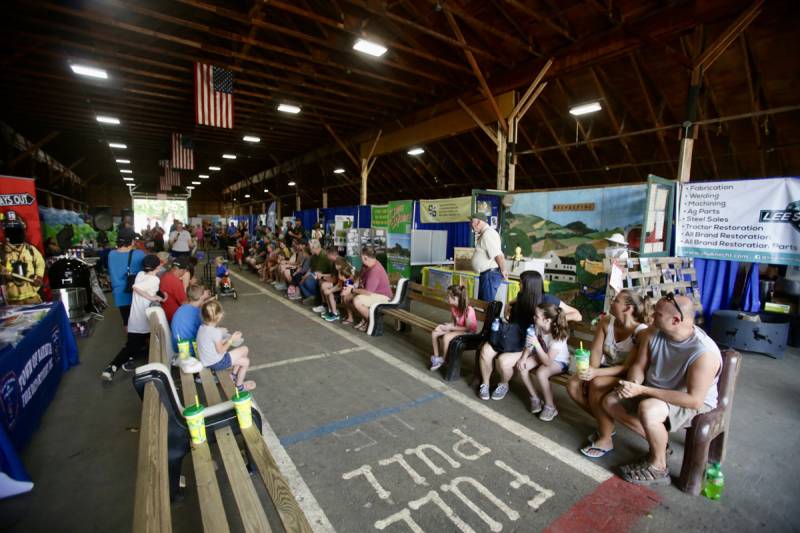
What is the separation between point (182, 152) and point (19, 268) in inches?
426

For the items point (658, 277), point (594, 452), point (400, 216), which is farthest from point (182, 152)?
point (594, 452)

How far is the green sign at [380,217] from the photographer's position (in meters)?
11.3

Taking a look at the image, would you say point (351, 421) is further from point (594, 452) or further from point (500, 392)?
point (594, 452)

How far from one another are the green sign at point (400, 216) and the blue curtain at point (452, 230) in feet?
0.73

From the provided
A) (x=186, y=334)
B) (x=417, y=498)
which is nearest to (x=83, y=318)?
(x=186, y=334)

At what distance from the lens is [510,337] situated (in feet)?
12.9

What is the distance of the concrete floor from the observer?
2.43m

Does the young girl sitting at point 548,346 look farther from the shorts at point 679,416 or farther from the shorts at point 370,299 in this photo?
the shorts at point 370,299

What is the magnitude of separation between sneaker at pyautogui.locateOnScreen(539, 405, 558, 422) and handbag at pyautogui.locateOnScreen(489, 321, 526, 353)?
1.95 feet

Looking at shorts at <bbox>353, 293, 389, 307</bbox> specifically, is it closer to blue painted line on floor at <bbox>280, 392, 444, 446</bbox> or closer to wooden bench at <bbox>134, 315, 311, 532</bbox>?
blue painted line on floor at <bbox>280, 392, 444, 446</bbox>

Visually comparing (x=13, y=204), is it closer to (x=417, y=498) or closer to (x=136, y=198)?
(x=417, y=498)

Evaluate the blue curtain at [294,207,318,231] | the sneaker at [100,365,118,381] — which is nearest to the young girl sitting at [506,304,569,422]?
the sneaker at [100,365,118,381]

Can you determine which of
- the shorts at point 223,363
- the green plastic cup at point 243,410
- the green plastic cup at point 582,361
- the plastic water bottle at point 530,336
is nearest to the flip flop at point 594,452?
the green plastic cup at point 582,361

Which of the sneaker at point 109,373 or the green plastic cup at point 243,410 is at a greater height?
the green plastic cup at point 243,410
